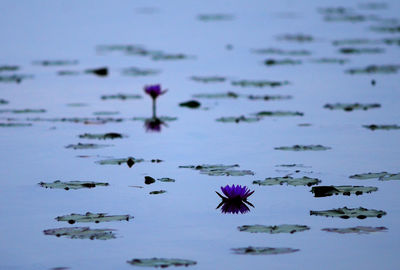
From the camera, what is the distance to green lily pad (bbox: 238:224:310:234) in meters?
4.73

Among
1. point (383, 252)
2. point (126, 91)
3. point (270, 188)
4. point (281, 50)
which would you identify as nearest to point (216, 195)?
point (270, 188)

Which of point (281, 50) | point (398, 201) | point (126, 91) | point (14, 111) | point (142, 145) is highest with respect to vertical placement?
point (281, 50)

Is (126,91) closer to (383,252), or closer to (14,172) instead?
(14,172)

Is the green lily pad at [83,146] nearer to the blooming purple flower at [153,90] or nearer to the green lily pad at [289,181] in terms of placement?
the blooming purple flower at [153,90]

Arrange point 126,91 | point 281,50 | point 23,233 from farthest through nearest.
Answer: point 281,50
point 126,91
point 23,233

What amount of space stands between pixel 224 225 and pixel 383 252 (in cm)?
83

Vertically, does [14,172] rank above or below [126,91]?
below

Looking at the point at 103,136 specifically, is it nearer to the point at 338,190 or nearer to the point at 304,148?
the point at 304,148

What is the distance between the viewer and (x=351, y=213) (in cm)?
504

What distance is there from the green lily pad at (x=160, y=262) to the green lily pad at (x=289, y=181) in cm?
154

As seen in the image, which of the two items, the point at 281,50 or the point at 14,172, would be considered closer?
the point at 14,172

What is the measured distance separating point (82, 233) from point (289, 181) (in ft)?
4.88

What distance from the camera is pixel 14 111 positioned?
27.3 feet

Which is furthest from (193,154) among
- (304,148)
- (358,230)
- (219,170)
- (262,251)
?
(262,251)
